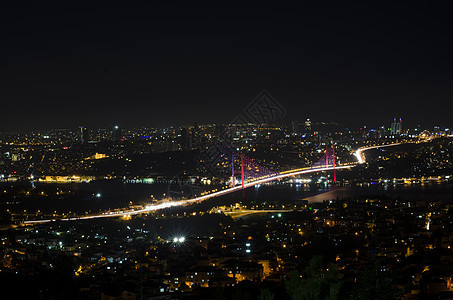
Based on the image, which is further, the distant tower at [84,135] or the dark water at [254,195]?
the distant tower at [84,135]

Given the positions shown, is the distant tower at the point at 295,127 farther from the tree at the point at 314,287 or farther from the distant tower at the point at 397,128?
the tree at the point at 314,287

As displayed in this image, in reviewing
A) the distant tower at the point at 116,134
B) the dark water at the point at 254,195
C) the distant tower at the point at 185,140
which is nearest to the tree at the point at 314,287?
the dark water at the point at 254,195

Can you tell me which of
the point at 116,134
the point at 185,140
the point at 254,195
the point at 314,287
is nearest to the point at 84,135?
the point at 116,134

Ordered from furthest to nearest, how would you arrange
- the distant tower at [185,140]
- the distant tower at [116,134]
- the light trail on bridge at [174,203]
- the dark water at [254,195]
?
the distant tower at [116,134] → the distant tower at [185,140] → the dark water at [254,195] → the light trail on bridge at [174,203]

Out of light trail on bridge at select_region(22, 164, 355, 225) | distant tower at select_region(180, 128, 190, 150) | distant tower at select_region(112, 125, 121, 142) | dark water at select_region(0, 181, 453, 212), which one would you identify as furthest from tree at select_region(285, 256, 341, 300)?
distant tower at select_region(112, 125, 121, 142)

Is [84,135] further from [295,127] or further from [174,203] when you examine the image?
[174,203]

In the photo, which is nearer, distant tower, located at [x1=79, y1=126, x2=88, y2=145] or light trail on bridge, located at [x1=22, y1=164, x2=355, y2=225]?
light trail on bridge, located at [x1=22, y1=164, x2=355, y2=225]

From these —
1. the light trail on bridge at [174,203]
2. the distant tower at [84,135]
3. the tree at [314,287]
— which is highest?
the distant tower at [84,135]

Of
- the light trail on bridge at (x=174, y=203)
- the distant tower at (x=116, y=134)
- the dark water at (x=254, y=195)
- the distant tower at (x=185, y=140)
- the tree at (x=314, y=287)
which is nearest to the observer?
the tree at (x=314, y=287)

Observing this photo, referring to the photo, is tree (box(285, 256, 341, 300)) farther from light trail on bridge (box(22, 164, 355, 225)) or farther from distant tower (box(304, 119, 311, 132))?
distant tower (box(304, 119, 311, 132))
